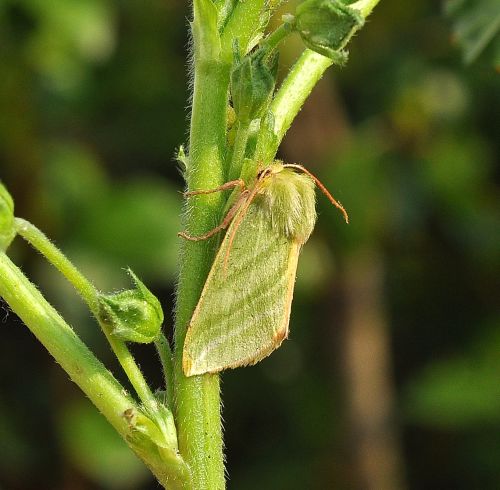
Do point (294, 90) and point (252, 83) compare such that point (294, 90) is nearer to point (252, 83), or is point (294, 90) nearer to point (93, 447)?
point (252, 83)

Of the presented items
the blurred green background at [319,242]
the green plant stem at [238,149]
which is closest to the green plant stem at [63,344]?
the green plant stem at [238,149]

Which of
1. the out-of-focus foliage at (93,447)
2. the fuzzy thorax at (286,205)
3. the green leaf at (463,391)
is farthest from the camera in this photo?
the green leaf at (463,391)

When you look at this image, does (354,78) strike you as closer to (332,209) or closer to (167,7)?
(332,209)

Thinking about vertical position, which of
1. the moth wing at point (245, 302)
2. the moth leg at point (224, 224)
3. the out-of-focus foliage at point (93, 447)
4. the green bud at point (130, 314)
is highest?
the moth leg at point (224, 224)

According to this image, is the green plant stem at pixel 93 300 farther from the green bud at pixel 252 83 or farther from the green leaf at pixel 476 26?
the green leaf at pixel 476 26

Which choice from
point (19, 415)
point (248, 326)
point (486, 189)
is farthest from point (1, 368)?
point (248, 326)

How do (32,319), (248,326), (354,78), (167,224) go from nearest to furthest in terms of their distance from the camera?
1. (32,319)
2. (248,326)
3. (167,224)
4. (354,78)
